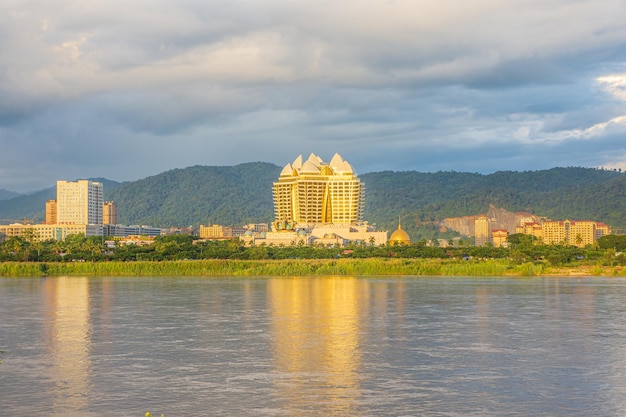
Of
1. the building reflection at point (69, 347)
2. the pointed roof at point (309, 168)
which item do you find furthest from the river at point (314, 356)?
the pointed roof at point (309, 168)

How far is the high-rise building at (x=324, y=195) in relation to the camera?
17938 centimetres

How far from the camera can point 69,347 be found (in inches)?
1184

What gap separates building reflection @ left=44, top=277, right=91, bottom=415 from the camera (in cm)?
2166

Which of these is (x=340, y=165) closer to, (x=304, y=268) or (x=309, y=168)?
(x=309, y=168)

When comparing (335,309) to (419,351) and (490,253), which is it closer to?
(419,351)

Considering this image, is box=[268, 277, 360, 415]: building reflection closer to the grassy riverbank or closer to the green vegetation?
the grassy riverbank

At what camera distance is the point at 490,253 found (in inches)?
3996

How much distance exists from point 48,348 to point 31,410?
9.88 meters

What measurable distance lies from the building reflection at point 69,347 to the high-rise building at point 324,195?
125 meters

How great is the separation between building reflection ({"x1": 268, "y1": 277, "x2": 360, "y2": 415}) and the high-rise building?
12632cm

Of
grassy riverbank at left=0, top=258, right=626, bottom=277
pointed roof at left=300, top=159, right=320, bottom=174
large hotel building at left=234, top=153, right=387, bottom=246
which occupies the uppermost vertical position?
pointed roof at left=300, top=159, right=320, bottom=174

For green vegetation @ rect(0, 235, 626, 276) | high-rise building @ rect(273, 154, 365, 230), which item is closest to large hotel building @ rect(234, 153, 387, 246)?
high-rise building @ rect(273, 154, 365, 230)

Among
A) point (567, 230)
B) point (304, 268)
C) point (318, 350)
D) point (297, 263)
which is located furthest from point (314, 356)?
point (567, 230)

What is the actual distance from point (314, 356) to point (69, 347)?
880 centimetres
